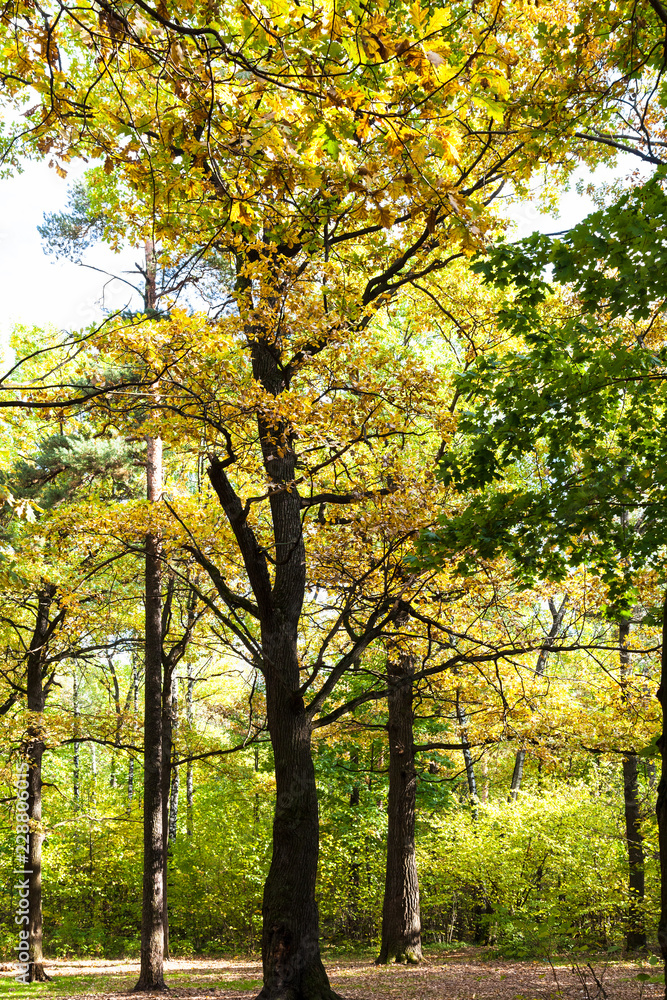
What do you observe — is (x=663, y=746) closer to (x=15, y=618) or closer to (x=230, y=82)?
(x=230, y=82)

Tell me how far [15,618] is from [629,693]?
12.3m

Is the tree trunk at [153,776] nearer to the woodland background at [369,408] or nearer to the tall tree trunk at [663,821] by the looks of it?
the woodland background at [369,408]

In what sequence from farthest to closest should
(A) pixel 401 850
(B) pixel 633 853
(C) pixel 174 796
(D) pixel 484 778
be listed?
(C) pixel 174 796, (D) pixel 484 778, (B) pixel 633 853, (A) pixel 401 850

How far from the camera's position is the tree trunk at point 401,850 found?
10.1m

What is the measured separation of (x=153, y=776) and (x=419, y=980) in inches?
172

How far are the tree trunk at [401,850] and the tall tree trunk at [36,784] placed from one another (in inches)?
229

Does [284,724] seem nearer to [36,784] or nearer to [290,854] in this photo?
[290,854]

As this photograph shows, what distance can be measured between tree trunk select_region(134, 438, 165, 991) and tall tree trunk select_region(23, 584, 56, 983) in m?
2.01

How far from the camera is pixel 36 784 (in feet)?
41.6

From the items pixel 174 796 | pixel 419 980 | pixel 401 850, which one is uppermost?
pixel 401 850

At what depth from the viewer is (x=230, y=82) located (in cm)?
311

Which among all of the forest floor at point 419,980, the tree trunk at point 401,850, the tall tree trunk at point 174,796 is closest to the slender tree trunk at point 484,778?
the forest floor at point 419,980

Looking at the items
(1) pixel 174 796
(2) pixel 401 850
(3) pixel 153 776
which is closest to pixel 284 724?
(3) pixel 153 776

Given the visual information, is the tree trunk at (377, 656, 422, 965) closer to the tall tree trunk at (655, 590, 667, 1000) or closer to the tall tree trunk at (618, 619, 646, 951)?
the tall tree trunk at (618, 619, 646, 951)
